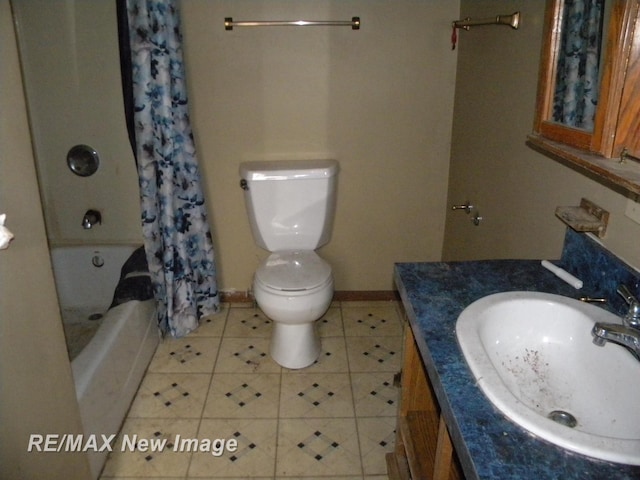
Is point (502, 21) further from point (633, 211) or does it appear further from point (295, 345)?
point (295, 345)

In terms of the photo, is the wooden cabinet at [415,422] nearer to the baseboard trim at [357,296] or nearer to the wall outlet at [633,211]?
the wall outlet at [633,211]

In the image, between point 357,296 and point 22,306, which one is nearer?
point 22,306

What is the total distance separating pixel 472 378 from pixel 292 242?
1.61m

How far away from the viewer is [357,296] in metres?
2.89

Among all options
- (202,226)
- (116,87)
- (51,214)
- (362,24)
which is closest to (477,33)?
(362,24)

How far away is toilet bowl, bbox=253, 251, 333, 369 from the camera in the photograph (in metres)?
2.13

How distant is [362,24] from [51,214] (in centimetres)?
186

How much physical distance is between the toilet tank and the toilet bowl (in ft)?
0.29

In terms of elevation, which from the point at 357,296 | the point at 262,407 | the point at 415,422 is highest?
the point at 415,422

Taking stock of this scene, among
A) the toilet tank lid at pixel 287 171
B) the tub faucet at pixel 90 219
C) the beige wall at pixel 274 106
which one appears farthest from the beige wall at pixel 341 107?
the tub faucet at pixel 90 219

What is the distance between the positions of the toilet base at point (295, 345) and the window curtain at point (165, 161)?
0.52 m

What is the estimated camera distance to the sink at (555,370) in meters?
0.81

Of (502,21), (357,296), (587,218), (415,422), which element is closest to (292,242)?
(357,296)

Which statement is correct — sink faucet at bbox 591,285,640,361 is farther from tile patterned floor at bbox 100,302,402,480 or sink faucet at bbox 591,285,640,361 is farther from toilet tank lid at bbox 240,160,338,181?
toilet tank lid at bbox 240,160,338,181
